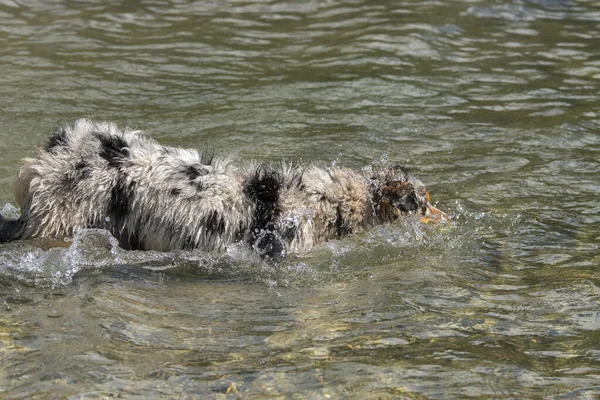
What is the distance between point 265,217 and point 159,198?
799mm

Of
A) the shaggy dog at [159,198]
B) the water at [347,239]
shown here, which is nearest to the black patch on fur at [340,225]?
the shaggy dog at [159,198]

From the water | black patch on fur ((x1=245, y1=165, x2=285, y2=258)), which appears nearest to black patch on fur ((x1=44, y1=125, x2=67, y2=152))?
the water

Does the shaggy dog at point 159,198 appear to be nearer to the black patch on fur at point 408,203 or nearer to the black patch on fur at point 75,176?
the black patch on fur at point 75,176

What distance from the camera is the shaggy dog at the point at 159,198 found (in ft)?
20.5

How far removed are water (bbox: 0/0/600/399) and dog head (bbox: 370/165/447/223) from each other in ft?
0.46

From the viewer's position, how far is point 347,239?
691cm

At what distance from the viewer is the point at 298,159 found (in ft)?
28.8

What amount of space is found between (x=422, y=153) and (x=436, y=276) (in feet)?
9.69

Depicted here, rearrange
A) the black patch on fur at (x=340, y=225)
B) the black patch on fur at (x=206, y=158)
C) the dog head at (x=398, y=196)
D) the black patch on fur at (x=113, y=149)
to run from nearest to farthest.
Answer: the black patch on fur at (x=113, y=149)
the black patch on fur at (x=206, y=158)
the black patch on fur at (x=340, y=225)
the dog head at (x=398, y=196)

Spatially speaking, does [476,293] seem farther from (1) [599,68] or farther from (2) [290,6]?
(2) [290,6]

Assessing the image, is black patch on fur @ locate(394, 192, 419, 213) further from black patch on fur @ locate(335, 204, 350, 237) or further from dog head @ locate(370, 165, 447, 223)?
black patch on fur @ locate(335, 204, 350, 237)

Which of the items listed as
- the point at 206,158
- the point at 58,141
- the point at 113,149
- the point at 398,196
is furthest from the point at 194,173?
the point at 398,196

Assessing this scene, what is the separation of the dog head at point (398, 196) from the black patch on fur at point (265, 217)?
90cm

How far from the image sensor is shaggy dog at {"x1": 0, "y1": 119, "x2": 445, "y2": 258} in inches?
245
